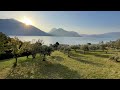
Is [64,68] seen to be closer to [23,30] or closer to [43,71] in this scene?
[43,71]

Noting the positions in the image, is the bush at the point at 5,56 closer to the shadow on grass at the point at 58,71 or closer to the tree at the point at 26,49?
the tree at the point at 26,49

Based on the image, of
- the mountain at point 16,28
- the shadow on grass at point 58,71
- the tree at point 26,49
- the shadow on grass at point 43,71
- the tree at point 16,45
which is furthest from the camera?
the tree at point 26,49

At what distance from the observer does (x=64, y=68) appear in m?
8.52

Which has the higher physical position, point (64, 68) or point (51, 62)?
point (51, 62)

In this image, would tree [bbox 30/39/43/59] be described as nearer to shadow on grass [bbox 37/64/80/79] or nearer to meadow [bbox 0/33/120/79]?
meadow [bbox 0/33/120/79]

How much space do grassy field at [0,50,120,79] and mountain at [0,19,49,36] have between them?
4.08ft

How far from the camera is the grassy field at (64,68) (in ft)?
23.5

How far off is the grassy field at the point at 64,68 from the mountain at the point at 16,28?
4.08 feet

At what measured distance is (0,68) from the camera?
23.1 feet

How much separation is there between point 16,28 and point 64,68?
10.2 ft

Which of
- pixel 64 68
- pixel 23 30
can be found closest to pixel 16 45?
pixel 23 30

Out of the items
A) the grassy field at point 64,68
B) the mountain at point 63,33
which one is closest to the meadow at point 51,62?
the grassy field at point 64,68

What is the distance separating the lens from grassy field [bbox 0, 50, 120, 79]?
7.17m
